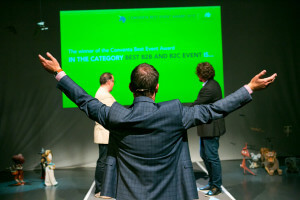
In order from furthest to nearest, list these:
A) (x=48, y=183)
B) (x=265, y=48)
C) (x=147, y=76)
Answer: (x=265, y=48) → (x=48, y=183) → (x=147, y=76)

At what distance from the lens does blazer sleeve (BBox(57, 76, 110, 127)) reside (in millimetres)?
1352

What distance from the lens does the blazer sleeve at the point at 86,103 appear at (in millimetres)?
1352

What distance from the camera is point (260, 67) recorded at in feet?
17.5

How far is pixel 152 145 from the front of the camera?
1.31 meters

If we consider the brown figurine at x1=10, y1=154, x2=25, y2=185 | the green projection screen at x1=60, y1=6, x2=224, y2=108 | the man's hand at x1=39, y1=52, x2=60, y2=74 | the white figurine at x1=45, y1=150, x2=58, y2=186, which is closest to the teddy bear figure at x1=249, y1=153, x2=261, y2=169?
the green projection screen at x1=60, y1=6, x2=224, y2=108

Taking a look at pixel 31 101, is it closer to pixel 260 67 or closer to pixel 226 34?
pixel 226 34

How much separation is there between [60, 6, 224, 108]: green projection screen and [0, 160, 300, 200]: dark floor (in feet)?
3.95

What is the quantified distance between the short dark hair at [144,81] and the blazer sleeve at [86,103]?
0.52ft

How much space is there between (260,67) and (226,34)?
800 mm

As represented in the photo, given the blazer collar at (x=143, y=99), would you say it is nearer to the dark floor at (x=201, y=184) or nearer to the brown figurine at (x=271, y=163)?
the dark floor at (x=201, y=184)

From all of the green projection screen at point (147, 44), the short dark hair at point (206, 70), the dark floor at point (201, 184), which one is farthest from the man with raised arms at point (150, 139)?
the green projection screen at point (147, 44)

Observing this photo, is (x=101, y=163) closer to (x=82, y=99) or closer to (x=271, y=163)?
(x=82, y=99)

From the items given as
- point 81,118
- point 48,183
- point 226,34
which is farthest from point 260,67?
point 48,183

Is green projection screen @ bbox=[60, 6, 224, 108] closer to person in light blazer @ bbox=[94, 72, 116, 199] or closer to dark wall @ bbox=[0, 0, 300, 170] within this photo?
dark wall @ bbox=[0, 0, 300, 170]
